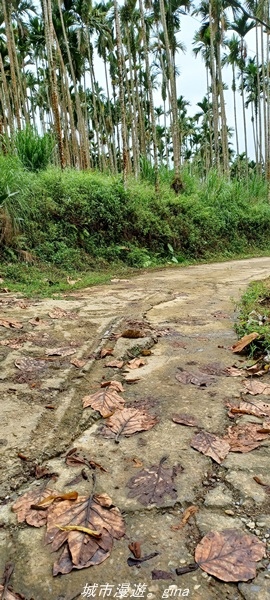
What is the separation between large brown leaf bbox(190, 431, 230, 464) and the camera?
1365mm

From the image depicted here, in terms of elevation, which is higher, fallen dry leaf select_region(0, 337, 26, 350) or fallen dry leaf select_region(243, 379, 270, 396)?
fallen dry leaf select_region(0, 337, 26, 350)

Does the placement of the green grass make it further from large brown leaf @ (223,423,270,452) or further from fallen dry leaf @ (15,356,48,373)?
fallen dry leaf @ (15,356,48,373)

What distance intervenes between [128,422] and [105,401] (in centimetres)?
21

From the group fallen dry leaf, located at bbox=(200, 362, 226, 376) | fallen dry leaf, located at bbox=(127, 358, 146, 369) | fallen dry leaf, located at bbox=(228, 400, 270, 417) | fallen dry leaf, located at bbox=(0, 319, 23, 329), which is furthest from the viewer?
fallen dry leaf, located at bbox=(0, 319, 23, 329)

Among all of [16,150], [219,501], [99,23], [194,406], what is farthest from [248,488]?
[99,23]

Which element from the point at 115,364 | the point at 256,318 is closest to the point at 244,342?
the point at 256,318

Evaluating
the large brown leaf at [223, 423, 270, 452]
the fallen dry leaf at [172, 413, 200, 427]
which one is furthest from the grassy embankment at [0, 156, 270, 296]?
the large brown leaf at [223, 423, 270, 452]

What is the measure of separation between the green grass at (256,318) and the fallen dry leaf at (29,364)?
115 centimetres

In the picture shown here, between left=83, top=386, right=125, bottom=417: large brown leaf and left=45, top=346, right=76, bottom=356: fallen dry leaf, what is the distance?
558mm

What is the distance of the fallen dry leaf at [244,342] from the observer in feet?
7.75

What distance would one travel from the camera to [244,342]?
2393 millimetres

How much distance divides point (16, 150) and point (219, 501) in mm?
7605

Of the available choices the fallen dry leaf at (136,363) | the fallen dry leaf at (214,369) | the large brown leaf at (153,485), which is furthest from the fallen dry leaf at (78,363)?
the large brown leaf at (153,485)

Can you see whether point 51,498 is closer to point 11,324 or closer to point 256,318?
point 11,324
